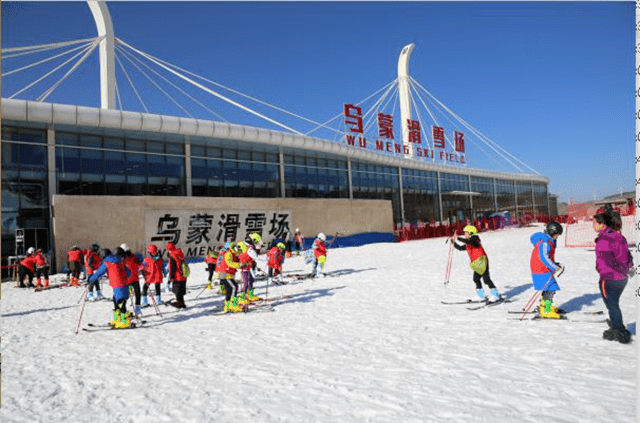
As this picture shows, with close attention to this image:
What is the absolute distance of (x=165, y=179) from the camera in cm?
2377

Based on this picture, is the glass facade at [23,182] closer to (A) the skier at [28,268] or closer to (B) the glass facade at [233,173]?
(A) the skier at [28,268]

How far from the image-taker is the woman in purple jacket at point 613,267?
206 inches

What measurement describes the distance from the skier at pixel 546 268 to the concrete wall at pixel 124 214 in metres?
19.7

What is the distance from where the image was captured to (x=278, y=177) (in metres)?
29.0

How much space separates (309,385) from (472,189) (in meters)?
48.4

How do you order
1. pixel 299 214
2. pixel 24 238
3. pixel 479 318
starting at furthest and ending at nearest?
pixel 299 214 < pixel 24 238 < pixel 479 318

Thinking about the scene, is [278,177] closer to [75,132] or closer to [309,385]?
[75,132]

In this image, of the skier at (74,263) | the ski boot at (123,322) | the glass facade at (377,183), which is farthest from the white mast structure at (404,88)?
the ski boot at (123,322)

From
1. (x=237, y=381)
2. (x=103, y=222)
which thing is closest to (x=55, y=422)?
(x=237, y=381)

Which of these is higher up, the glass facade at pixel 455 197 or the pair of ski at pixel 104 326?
the glass facade at pixel 455 197

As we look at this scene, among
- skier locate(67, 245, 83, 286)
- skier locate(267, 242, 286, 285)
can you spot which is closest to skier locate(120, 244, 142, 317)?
skier locate(267, 242, 286, 285)

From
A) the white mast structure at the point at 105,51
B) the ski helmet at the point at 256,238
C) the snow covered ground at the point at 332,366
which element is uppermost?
the white mast structure at the point at 105,51

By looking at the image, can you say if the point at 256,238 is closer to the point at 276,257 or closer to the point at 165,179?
the point at 276,257

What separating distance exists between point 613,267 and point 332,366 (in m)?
3.89
